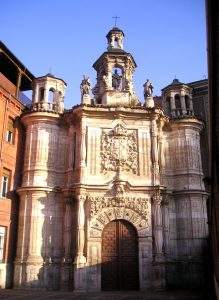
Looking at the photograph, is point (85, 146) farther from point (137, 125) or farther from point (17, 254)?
point (17, 254)

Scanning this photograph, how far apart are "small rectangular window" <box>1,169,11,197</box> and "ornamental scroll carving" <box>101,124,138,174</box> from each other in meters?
6.17

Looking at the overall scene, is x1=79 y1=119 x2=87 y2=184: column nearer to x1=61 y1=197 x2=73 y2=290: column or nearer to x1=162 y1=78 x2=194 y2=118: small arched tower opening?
x1=61 y1=197 x2=73 y2=290: column

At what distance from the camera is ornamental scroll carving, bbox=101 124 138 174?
2227cm

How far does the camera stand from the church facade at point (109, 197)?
2025 cm

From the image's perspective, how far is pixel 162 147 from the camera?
23953mm

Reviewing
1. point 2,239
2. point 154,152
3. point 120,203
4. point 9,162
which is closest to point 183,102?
point 154,152

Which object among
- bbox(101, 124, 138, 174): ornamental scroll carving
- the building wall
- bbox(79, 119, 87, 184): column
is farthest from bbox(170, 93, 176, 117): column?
the building wall

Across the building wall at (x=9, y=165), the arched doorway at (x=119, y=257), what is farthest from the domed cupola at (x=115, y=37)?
the arched doorway at (x=119, y=257)

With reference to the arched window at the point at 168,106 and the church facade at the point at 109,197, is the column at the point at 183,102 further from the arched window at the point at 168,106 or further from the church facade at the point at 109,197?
the arched window at the point at 168,106

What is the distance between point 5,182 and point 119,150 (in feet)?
25.0

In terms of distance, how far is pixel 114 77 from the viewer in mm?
26406

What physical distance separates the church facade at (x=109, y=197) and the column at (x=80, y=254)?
0.18ft

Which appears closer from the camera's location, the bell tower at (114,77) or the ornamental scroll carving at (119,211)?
the ornamental scroll carving at (119,211)

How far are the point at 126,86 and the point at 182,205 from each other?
9412 millimetres
